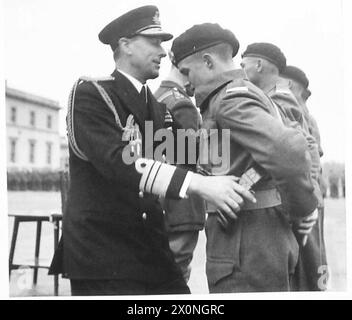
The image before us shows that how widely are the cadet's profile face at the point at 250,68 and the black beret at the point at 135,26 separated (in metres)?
0.38

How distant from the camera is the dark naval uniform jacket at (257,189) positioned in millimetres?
2541

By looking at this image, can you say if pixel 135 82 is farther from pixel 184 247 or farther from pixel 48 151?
pixel 184 247

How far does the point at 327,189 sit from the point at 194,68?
2.92 feet

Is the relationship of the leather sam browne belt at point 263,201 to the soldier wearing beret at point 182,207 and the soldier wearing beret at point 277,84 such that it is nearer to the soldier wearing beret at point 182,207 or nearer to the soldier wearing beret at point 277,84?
the soldier wearing beret at point 182,207

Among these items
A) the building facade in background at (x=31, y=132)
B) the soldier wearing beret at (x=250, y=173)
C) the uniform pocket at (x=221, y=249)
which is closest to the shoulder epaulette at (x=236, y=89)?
the soldier wearing beret at (x=250, y=173)

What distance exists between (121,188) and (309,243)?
3.13 feet

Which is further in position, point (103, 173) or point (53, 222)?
point (53, 222)

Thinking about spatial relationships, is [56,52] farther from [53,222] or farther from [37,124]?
[53,222]

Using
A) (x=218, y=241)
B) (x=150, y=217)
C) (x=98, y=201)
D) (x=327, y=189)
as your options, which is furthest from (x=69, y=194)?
(x=327, y=189)

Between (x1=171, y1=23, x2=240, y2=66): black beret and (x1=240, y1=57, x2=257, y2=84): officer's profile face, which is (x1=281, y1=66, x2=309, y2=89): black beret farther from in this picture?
Result: (x1=171, y1=23, x2=240, y2=66): black beret

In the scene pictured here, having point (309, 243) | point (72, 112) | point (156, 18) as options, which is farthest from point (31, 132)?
point (309, 243)

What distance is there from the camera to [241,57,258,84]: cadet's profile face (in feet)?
9.18

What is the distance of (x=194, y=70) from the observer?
274 centimetres

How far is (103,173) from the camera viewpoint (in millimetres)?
2531
